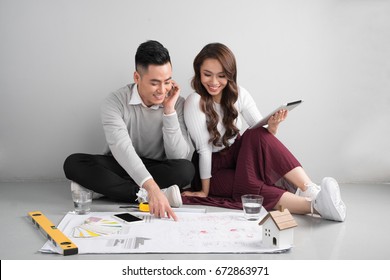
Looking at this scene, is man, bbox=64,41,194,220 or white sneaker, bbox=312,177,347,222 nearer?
white sneaker, bbox=312,177,347,222

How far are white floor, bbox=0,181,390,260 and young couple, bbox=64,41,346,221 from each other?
0.49 ft

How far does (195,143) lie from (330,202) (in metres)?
0.78

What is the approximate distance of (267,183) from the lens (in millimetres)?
2727

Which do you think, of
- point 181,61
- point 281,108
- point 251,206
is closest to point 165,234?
point 251,206

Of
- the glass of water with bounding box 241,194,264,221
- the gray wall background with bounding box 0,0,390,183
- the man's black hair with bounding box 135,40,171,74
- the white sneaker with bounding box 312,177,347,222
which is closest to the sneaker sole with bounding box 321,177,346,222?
the white sneaker with bounding box 312,177,347,222

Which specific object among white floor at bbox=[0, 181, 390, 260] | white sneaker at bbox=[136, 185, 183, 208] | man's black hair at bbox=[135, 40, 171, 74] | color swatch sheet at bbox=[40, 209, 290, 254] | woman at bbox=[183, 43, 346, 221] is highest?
man's black hair at bbox=[135, 40, 171, 74]

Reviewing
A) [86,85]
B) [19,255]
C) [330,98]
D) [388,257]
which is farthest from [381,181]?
[19,255]

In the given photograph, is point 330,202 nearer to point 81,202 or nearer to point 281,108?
point 281,108

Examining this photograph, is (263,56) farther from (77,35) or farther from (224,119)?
(77,35)

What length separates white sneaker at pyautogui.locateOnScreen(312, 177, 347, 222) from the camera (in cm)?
239

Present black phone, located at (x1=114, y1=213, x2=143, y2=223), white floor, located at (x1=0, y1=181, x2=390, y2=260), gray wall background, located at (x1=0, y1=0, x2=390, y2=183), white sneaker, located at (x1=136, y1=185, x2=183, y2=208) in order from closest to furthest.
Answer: white floor, located at (x1=0, y1=181, x2=390, y2=260) → black phone, located at (x1=114, y1=213, x2=143, y2=223) → white sneaker, located at (x1=136, y1=185, x2=183, y2=208) → gray wall background, located at (x1=0, y1=0, x2=390, y2=183)

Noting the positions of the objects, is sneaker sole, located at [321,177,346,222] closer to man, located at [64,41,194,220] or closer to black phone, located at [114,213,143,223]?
man, located at [64,41,194,220]

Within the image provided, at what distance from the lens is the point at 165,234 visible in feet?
7.19

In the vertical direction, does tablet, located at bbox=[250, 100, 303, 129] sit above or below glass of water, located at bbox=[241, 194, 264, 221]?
above
